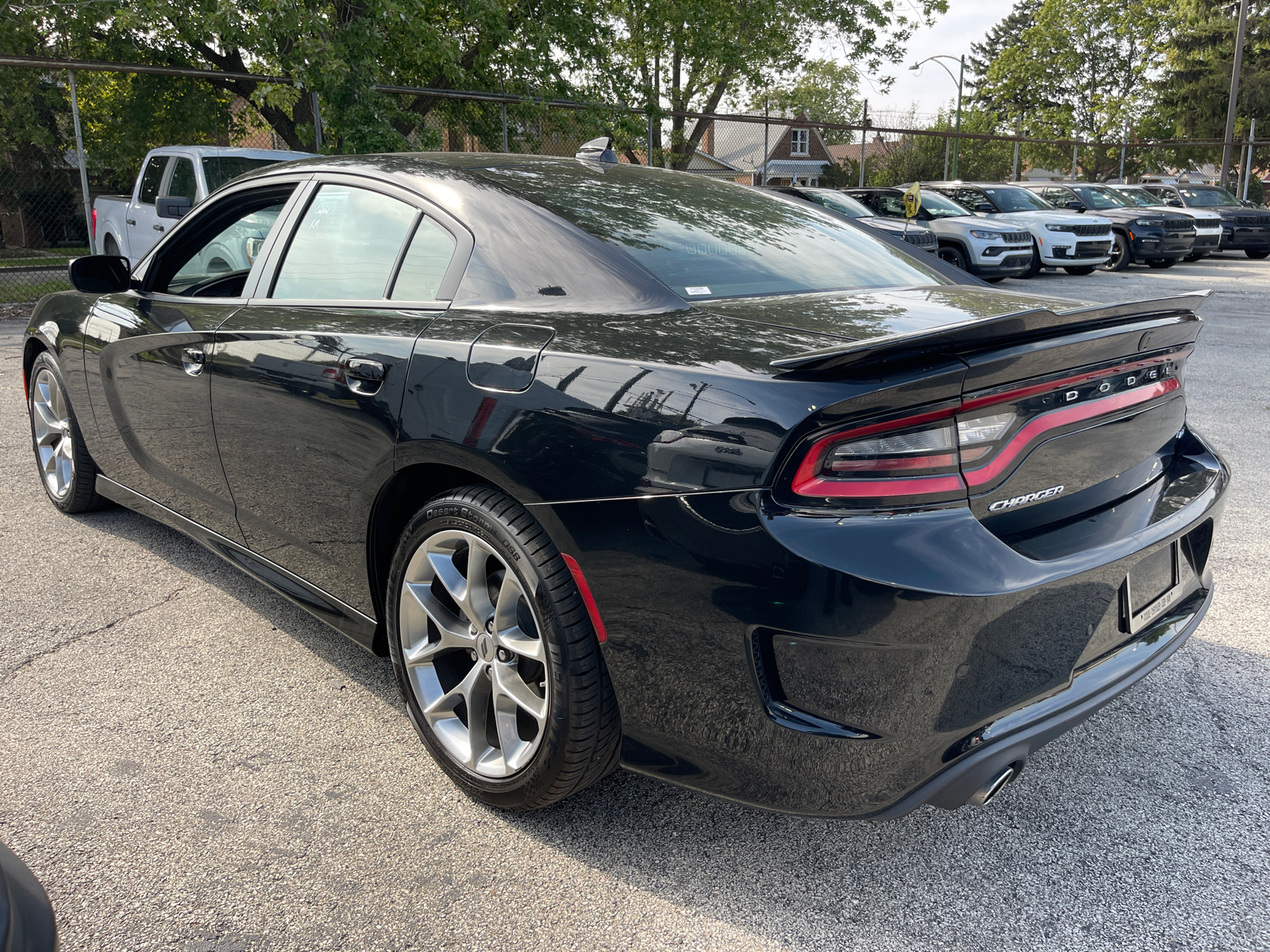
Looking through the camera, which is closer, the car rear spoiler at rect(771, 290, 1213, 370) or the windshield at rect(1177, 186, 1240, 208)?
the car rear spoiler at rect(771, 290, 1213, 370)

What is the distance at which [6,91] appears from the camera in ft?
54.2

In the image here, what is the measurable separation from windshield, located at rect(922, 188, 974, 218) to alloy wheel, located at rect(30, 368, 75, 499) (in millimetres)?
14501

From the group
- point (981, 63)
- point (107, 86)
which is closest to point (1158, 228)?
point (107, 86)

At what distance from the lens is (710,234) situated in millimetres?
2695

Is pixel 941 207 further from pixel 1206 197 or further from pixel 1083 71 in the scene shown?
pixel 1083 71

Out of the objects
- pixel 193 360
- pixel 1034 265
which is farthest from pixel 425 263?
pixel 1034 265

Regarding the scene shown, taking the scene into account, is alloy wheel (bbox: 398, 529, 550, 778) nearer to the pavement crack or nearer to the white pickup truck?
the pavement crack

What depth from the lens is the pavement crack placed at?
121 inches

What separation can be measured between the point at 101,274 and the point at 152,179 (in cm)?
939

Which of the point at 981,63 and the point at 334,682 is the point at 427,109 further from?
the point at 981,63

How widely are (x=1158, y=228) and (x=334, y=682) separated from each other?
64.1 feet

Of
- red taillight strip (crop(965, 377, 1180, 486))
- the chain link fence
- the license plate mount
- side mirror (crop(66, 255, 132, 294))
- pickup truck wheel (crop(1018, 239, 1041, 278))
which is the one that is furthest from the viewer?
pickup truck wheel (crop(1018, 239, 1041, 278))

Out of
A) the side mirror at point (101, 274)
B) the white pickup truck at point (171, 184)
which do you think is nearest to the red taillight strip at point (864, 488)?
the side mirror at point (101, 274)

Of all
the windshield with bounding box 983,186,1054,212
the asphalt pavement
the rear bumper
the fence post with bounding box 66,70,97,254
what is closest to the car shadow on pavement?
the asphalt pavement
